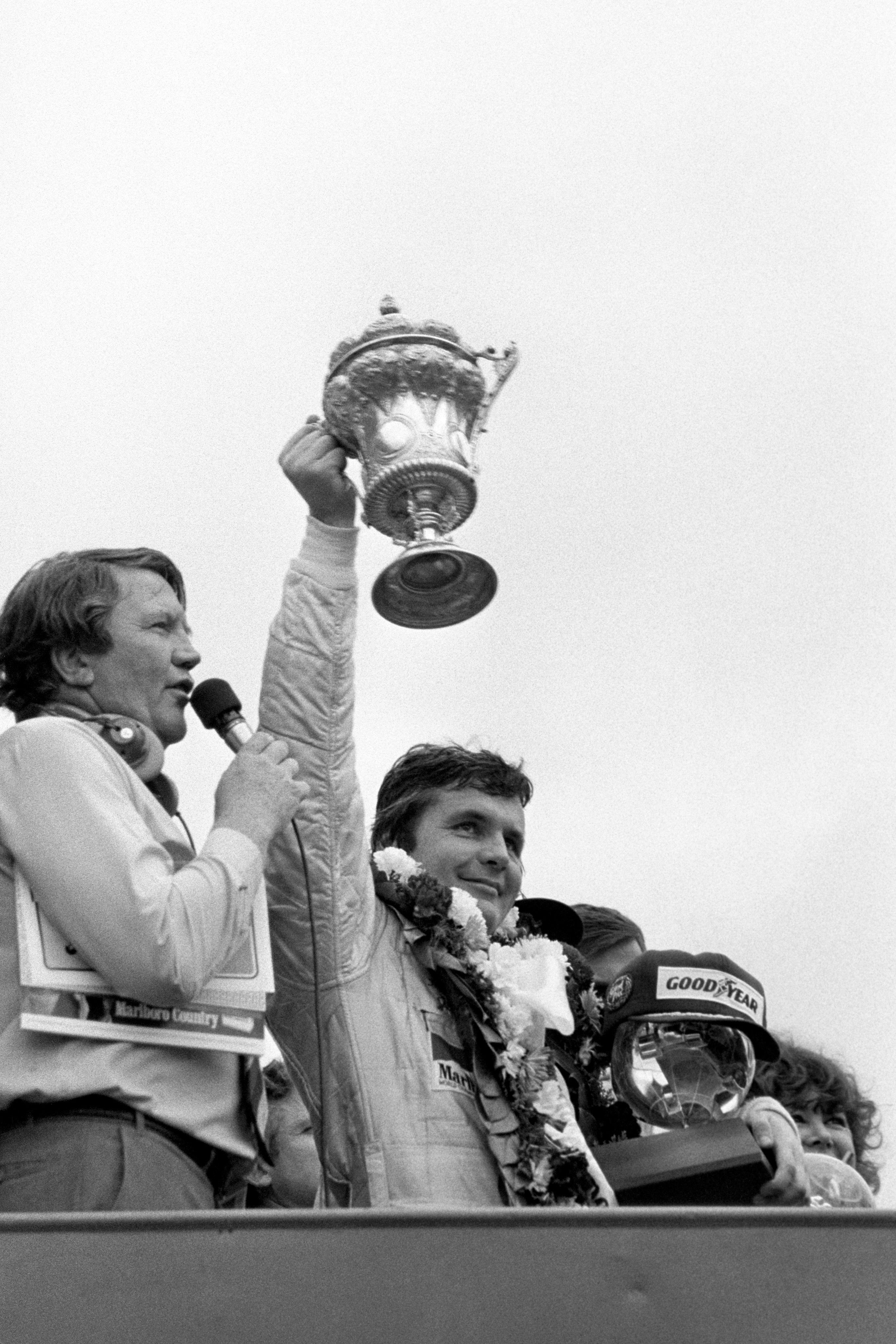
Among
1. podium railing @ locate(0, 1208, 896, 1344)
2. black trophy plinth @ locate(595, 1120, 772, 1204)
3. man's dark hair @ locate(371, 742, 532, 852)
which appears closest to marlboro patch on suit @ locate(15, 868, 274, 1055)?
podium railing @ locate(0, 1208, 896, 1344)

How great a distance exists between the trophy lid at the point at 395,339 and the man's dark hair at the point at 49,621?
734 mm

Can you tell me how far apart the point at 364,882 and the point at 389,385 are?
3.33ft

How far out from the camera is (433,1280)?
261cm

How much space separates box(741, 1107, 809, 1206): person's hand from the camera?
3516 millimetres

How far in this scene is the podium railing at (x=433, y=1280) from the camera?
8.40ft

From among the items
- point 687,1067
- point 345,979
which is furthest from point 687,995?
point 345,979

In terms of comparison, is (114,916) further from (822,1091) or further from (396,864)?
(822,1091)

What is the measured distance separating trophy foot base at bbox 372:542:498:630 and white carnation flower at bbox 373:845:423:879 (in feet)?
1.52

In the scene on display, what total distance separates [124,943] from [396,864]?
4.16 feet

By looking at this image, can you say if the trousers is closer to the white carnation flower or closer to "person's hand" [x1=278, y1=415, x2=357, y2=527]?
the white carnation flower

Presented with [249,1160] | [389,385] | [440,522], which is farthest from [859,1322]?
[389,385]

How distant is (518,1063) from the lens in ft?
12.6

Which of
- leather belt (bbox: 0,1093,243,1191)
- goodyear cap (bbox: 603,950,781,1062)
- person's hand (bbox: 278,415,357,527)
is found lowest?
leather belt (bbox: 0,1093,243,1191)

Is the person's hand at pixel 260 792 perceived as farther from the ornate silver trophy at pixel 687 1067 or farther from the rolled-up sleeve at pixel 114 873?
the ornate silver trophy at pixel 687 1067
